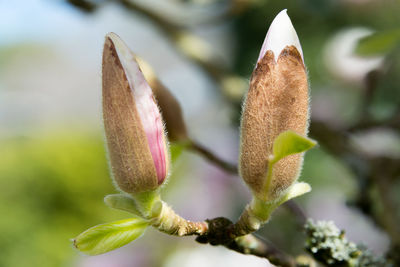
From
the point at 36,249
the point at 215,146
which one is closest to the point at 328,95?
the point at 215,146

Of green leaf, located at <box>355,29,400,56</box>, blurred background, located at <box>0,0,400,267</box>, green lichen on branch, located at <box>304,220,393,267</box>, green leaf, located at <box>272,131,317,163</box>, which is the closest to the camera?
green leaf, located at <box>272,131,317,163</box>

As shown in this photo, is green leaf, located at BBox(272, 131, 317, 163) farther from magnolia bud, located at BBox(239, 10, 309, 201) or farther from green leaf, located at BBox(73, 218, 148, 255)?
green leaf, located at BBox(73, 218, 148, 255)

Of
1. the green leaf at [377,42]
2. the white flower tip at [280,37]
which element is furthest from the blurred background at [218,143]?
the white flower tip at [280,37]

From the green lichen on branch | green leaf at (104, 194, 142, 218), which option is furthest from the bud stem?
the green lichen on branch

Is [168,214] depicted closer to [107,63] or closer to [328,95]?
[107,63]

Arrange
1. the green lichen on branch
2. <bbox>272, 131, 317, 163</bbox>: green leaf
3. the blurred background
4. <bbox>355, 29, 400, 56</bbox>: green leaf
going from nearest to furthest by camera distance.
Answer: <bbox>272, 131, 317, 163</bbox>: green leaf → the green lichen on branch → <bbox>355, 29, 400, 56</bbox>: green leaf → the blurred background

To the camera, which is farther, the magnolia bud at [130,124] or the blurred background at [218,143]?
the blurred background at [218,143]

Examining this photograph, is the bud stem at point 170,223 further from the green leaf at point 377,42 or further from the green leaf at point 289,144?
the green leaf at point 377,42
